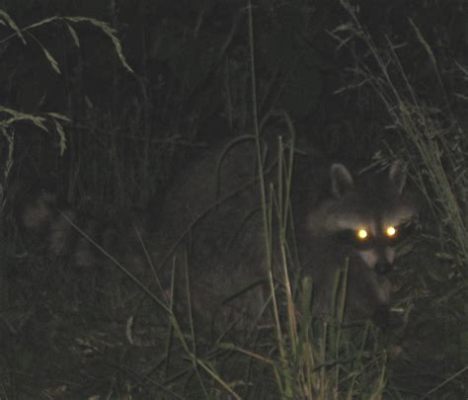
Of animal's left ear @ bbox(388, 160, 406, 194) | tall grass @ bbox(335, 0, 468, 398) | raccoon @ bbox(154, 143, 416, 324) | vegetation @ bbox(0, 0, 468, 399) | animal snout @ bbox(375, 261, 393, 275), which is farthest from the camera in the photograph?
animal's left ear @ bbox(388, 160, 406, 194)

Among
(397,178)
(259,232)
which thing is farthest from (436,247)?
(259,232)

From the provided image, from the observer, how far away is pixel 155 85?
254 inches

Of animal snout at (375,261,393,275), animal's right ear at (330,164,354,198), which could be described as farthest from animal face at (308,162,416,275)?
animal snout at (375,261,393,275)

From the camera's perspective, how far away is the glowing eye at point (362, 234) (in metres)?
5.27

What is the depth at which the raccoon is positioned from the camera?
5.18 metres

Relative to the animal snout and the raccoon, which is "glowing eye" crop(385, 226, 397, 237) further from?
the animal snout

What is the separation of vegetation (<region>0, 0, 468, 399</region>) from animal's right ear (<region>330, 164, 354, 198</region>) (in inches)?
9.1

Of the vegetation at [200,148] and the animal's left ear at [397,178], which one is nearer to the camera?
the vegetation at [200,148]

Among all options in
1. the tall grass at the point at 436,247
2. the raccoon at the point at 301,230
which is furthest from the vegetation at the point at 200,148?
the raccoon at the point at 301,230

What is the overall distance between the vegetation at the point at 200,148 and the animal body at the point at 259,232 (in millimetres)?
107

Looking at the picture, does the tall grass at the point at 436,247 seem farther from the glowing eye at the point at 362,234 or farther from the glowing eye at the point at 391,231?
the glowing eye at the point at 362,234

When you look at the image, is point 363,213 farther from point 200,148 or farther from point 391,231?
point 200,148

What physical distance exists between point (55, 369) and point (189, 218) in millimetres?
1579

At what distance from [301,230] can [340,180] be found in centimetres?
30
